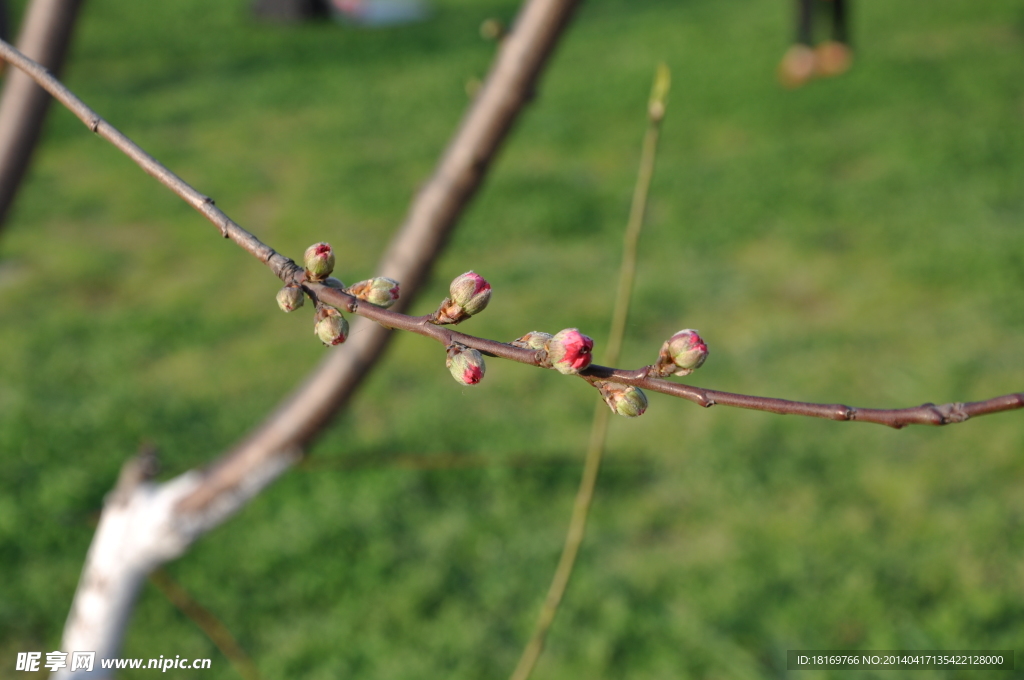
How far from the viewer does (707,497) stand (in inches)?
126

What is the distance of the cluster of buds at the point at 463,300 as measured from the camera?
23.5 inches

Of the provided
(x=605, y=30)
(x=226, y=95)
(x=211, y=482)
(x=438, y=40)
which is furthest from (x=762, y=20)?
(x=211, y=482)

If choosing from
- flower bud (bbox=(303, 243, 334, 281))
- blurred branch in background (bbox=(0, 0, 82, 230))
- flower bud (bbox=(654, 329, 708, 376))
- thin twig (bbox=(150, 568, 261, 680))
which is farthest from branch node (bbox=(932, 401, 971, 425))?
blurred branch in background (bbox=(0, 0, 82, 230))

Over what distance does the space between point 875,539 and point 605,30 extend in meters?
7.72

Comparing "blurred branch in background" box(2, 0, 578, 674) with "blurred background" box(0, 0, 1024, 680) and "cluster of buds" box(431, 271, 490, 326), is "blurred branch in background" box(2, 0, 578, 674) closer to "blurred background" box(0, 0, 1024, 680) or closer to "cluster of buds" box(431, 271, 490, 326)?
"blurred background" box(0, 0, 1024, 680)

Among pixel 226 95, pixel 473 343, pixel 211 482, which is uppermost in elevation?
pixel 226 95

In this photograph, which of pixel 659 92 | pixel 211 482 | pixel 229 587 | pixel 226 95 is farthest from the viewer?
pixel 226 95

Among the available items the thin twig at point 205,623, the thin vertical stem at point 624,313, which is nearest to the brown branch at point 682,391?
the thin vertical stem at point 624,313

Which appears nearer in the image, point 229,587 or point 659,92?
point 659,92

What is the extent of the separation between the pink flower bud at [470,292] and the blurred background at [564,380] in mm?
83

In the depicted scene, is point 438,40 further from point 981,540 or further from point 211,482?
point 211,482

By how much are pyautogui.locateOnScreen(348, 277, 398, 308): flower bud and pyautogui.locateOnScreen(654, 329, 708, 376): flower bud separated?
0.58ft

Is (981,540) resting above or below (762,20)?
below

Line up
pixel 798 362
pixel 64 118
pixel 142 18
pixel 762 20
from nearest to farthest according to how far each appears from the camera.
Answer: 1. pixel 798 362
2. pixel 64 118
3. pixel 762 20
4. pixel 142 18
